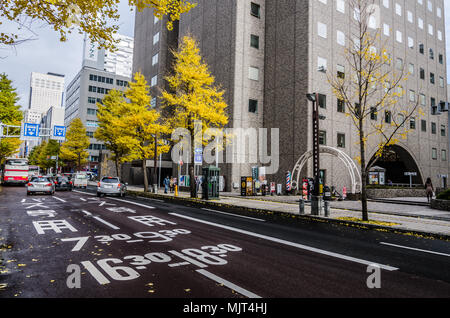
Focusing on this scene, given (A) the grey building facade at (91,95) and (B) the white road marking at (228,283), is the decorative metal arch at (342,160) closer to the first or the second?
(B) the white road marking at (228,283)

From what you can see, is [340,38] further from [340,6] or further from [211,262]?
[211,262]

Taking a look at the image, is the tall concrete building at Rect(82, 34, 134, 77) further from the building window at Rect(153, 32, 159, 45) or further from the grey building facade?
the building window at Rect(153, 32, 159, 45)

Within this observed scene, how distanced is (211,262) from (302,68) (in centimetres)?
2691

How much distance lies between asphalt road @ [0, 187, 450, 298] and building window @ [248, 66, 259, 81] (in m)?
26.1

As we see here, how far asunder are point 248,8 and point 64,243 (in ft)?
108

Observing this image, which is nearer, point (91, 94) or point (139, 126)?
point (139, 126)

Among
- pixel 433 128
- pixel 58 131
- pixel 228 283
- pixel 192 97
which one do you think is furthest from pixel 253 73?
pixel 228 283

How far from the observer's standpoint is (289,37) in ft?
98.0

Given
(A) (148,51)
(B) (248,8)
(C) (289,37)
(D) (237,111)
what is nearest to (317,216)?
(D) (237,111)

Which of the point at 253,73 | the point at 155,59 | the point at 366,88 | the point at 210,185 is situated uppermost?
the point at 155,59

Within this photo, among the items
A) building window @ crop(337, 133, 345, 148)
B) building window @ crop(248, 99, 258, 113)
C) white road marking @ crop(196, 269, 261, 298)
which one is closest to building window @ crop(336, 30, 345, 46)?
building window @ crop(337, 133, 345, 148)

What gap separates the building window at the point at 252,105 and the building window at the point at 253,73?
264 cm

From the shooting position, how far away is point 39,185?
21.2 meters
